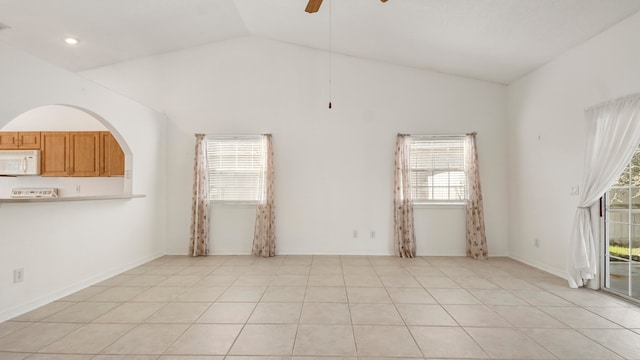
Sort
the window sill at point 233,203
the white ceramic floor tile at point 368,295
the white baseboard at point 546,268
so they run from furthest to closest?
1. the window sill at point 233,203
2. the white baseboard at point 546,268
3. the white ceramic floor tile at point 368,295

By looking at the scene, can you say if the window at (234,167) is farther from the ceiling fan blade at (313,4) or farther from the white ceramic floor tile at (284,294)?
the ceiling fan blade at (313,4)

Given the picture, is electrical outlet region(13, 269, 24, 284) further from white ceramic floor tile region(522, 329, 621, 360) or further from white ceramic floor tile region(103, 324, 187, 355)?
white ceramic floor tile region(522, 329, 621, 360)

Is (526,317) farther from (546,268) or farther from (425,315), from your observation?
(546,268)

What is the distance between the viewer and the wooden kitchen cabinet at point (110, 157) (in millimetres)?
5156

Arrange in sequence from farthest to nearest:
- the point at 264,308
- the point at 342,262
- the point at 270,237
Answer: the point at 270,237 → the point at 342,262 → the point at 264,308

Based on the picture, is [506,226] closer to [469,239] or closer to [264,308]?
[469,239]

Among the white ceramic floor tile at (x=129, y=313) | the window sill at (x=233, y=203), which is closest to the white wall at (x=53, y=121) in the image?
the window sill at (x=233, y=203)

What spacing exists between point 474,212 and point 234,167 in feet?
14.3

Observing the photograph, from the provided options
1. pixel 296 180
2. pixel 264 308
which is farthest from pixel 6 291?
pixel 296 180

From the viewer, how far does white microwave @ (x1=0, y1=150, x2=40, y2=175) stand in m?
4.99

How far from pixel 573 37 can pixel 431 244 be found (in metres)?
3.59

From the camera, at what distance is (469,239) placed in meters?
5.45

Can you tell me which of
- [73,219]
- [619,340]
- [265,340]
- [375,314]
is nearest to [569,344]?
[619,340]

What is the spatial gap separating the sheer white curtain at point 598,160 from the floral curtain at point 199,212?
213 inches
